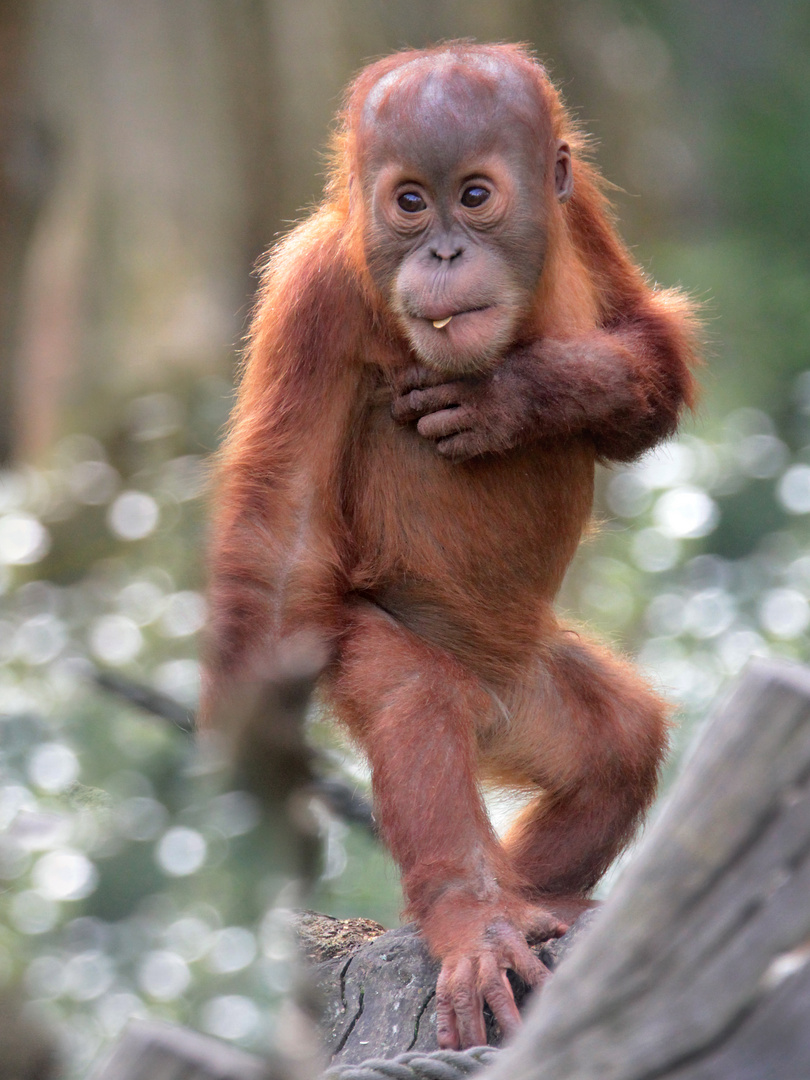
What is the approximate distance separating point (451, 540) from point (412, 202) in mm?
786

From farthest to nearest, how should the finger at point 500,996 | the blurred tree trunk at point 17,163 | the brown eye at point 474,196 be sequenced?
the blurred tree trunk at point 17,163 < the brown eye at point 474,196 < the finger at point 500,996

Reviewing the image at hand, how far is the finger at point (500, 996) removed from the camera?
7.95 ft

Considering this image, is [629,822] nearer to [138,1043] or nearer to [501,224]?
[501,224]

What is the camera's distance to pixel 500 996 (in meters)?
2.45

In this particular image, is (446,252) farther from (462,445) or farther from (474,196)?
(462,445)

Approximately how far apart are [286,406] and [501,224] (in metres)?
0.64

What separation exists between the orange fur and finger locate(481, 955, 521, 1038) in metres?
0.15

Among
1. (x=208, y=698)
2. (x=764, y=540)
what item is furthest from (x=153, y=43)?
(x=208, y=698)

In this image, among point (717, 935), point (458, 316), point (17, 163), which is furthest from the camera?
point (17, 163)

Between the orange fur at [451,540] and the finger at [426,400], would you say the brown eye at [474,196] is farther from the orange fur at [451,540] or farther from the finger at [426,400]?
the finger at [426,400]

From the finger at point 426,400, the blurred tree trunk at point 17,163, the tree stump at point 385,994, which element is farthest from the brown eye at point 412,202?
the blurred tree trunk at point 17,163

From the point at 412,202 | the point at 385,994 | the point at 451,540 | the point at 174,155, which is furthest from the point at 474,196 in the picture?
the point at 174,155

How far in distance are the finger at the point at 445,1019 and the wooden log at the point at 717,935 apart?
1.29 meters

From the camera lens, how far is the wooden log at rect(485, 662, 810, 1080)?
3.84ft
